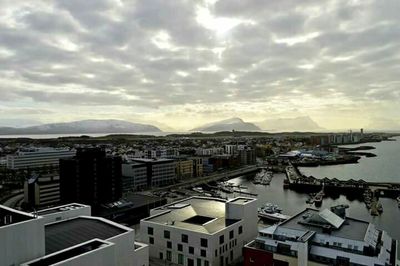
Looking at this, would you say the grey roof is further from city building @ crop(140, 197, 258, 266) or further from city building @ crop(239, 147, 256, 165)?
city building @ crop(239, 147, 256, 165)

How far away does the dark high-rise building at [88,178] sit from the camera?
1584cm

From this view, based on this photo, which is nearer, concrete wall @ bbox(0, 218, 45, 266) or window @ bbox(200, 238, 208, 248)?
concrete wall @ bbox(0, 218, 45, 266)

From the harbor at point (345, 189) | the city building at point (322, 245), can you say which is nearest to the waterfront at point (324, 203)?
the harbor at point (345, 189)

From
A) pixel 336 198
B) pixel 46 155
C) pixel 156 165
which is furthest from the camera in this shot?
pixel 46 155

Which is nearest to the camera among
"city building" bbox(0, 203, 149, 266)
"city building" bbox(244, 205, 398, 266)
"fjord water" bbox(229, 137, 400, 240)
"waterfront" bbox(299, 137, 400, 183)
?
"city building" bbox(0, 203, 149, 266)

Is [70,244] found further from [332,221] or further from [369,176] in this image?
[369,176]

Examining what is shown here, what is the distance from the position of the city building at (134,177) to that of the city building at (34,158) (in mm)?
11972

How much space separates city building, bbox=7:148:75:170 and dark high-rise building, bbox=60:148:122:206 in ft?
55.2

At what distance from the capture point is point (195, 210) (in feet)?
35.3

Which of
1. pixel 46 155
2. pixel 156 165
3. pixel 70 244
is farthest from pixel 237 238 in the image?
pixel 46 155

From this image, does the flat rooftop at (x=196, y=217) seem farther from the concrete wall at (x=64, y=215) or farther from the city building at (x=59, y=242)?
the city building at (x=59, y=242)

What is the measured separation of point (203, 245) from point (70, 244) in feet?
11.7

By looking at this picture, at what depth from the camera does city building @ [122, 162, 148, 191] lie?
897 inches


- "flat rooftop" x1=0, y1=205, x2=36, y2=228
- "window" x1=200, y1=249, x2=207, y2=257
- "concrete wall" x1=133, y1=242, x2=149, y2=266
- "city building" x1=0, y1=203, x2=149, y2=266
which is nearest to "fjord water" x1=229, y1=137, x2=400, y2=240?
"window" x1=200, y1=249, x2=207, y2=257
